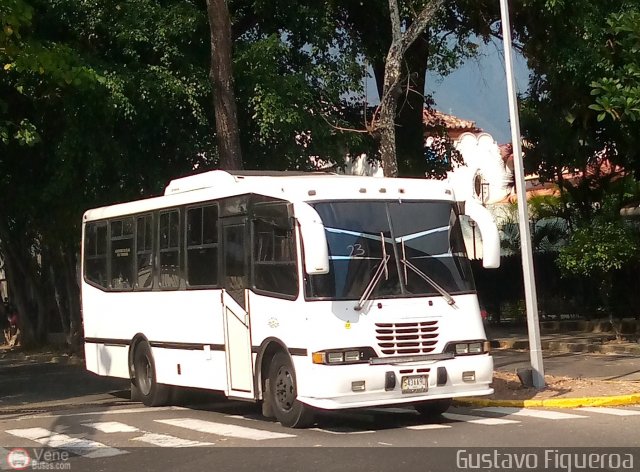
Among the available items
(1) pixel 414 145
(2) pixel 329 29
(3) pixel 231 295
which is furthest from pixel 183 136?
(3) pixel 231 295

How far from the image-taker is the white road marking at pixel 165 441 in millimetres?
11469

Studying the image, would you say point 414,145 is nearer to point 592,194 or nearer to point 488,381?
point 592,194

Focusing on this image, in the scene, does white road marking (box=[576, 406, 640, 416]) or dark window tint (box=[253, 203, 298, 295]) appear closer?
dark window tint (box=[253, 203, 298, 295])

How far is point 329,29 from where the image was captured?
72.2 feet

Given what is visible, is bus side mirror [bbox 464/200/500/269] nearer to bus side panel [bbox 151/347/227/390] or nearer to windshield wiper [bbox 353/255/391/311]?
windshield wiper [bbox 353/255/391/311]

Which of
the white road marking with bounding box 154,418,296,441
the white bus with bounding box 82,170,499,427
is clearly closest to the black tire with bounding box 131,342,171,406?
the white bus with bounding box 82,170,499,427

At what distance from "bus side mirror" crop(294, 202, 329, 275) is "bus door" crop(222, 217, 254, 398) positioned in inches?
62.3

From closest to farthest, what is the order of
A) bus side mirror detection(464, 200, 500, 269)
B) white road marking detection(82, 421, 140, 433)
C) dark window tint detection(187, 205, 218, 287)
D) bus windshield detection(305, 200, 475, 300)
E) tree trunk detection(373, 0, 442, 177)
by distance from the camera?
bus windshield detection(305, 200, 475, 300)
white road marking detection(82, 421, 140, 433)
bus side mirror detection(464, 200, 500, 269)
dark window tint detection(187, 205, 218, 287)
tree trunk detection(373, 0, 442, 177)

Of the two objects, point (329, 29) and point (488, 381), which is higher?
point (329, 29)

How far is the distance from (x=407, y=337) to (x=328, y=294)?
1.04 metres

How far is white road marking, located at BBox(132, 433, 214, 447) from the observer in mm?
11469

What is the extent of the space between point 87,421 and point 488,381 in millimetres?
5194

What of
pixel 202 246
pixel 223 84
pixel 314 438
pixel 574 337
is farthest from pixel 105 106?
pixel 574 337

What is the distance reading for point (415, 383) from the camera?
1202cm
